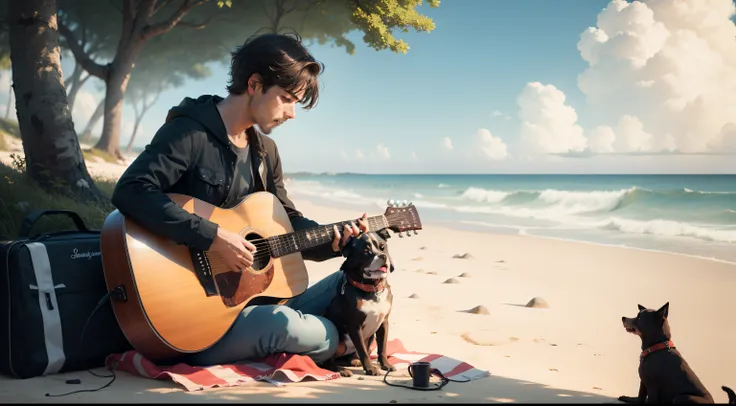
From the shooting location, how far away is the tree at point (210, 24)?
10.6 metres

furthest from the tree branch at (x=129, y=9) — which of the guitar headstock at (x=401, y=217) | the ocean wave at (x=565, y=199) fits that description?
the ocean wave at (x=565, y=199)

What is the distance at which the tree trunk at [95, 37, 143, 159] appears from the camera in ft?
39.6

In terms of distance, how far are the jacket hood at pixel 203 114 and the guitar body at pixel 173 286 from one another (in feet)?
1.12

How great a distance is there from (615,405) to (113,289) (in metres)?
2.07

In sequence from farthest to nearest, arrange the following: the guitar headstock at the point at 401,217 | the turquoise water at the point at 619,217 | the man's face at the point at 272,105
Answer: the turquoise water at the point at 619,217, the guitar headstock at the point at 401,217, the man's face at the point at 272,105

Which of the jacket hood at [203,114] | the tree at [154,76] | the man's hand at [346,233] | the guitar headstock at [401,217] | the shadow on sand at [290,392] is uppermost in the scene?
the tree at [154,76]

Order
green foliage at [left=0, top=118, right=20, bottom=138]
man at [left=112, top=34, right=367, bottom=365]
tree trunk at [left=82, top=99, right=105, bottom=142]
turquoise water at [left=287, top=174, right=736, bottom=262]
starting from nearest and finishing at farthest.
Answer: man at [left=112, top=34, right=367, bottom=365]
turquoise water at [left=287, top=174, right=736, bottom=262]
green foliage at [left=0, top=118, right=20, bottom=138]
tree trunk at [left=82, top=99, right=105, bottom=142]

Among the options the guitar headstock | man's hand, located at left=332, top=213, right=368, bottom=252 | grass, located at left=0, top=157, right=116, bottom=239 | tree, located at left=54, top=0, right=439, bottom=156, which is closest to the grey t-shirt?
man's hand, located at left=332, top=213, right=368, bottom=252

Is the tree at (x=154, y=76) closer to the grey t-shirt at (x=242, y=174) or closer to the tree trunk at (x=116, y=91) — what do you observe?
the tree trunk at (x=116, y=91)

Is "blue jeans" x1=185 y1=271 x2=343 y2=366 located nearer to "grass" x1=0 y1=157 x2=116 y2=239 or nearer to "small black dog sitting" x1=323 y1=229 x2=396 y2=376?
"small black dog sitting" x1=323 y1=229 x2=396 y2=376

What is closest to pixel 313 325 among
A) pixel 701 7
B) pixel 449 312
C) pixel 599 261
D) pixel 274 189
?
pixel 274 189

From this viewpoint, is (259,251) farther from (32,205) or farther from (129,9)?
(129,9)

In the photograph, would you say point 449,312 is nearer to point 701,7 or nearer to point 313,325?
point 313,325

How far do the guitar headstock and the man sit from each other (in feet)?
0.91
